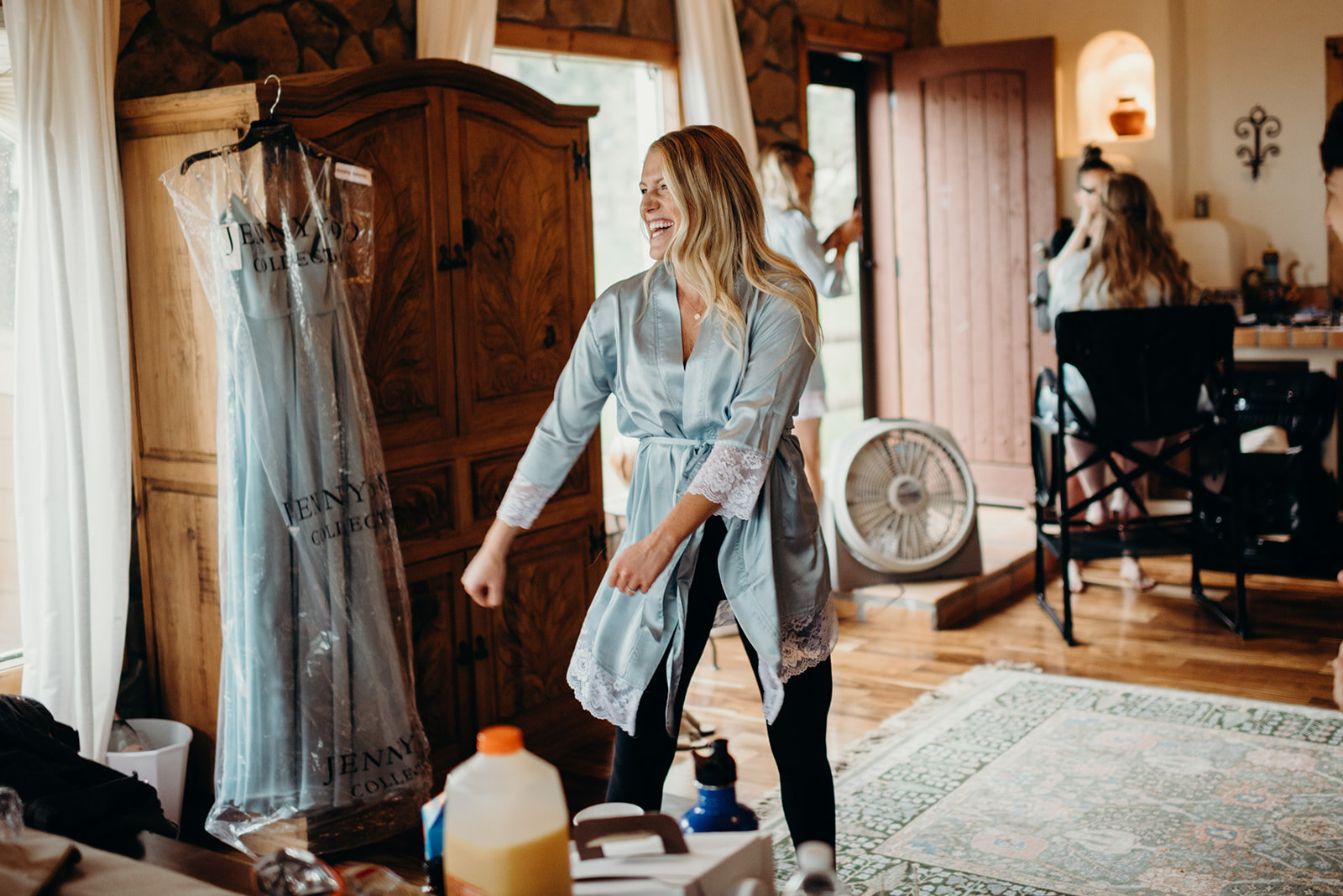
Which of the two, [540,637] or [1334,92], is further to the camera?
[1334,92]

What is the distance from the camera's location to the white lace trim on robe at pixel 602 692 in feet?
6.88

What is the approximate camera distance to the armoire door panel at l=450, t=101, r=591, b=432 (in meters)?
3.13

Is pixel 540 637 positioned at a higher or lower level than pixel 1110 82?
lower

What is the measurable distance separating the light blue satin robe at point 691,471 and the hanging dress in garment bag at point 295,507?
30.0 inches

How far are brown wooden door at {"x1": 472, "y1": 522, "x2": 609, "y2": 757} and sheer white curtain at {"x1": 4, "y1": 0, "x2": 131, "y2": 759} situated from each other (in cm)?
86

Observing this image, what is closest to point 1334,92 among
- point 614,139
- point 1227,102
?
point 1227,102

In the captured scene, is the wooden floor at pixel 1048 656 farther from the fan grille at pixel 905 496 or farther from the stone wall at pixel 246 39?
the stone wall at pixel 246 39

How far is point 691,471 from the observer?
2.08m

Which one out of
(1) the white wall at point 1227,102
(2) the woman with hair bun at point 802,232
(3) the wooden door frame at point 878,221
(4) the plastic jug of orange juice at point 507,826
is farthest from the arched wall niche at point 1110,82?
(4) the plastic jug of orange juice at point 507,826

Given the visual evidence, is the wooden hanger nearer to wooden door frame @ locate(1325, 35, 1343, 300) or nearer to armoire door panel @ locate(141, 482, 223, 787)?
armoire door panel @ locate(141, 482, 223, 787)

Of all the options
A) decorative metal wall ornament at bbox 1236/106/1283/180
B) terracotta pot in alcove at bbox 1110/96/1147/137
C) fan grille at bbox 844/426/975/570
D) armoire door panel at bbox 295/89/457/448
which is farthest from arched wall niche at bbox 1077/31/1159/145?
armoire door panel at bbox 295/89/457/448

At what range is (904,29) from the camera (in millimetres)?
6309

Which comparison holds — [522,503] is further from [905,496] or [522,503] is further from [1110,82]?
[1110,82]

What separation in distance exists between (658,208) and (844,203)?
170 inches
